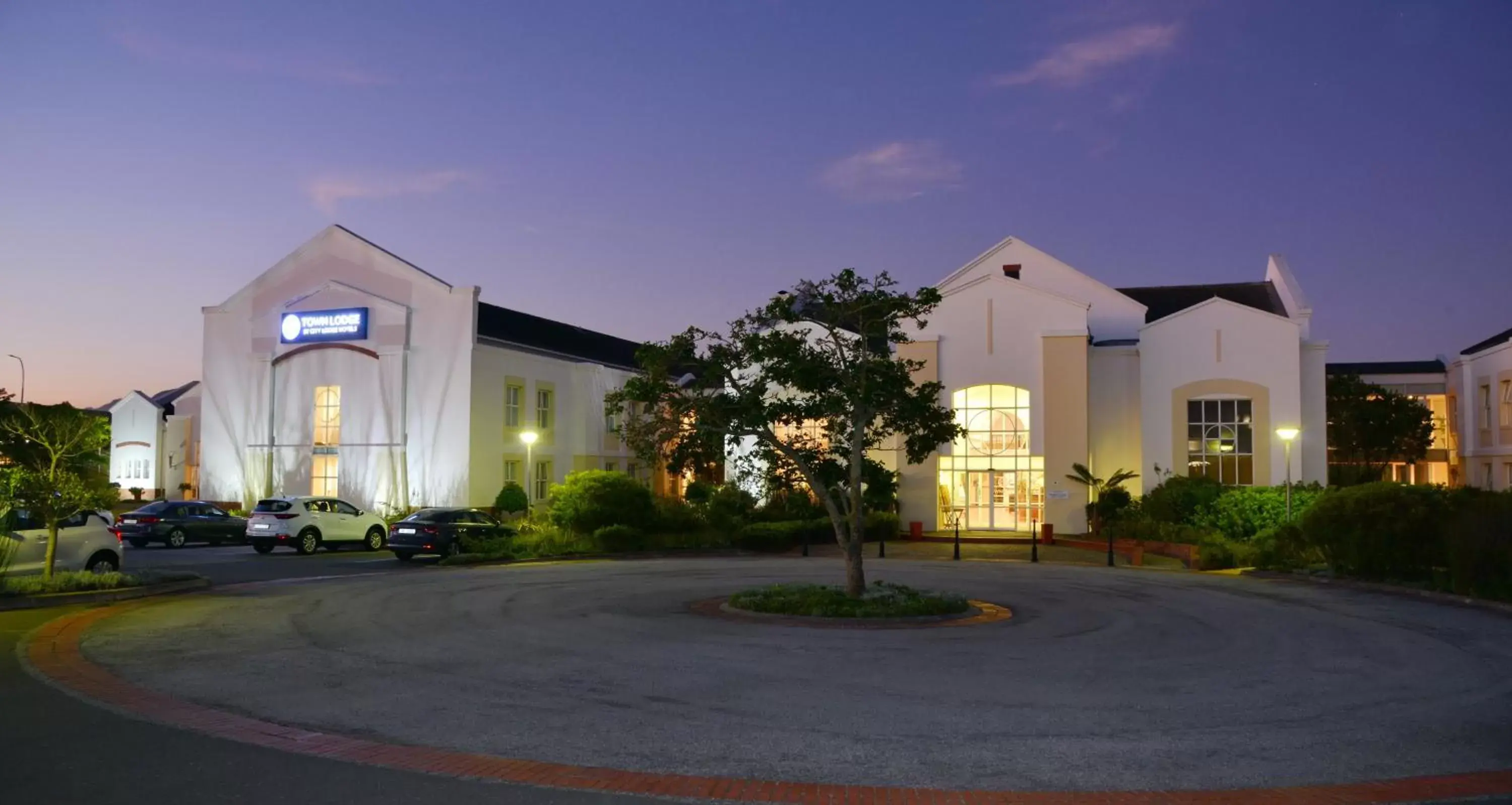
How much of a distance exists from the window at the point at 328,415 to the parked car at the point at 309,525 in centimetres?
948

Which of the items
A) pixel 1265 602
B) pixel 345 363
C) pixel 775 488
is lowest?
pixel 1265 602

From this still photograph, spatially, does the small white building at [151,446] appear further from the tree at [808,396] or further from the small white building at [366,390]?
the tree at [808,396]

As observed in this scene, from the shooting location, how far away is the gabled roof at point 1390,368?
2675 inches

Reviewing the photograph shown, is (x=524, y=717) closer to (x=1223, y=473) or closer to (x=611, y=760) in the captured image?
(x=611, y=760)

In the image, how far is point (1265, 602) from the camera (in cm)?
1788

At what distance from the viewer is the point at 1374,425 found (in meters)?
54.0

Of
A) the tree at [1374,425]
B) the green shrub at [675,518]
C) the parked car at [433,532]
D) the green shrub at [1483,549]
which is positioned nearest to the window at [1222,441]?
the green shrub at [675,518]

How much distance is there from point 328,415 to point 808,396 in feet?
92.9

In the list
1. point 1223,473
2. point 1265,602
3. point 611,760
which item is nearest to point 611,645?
point 611,760

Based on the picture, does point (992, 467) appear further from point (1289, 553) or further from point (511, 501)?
point (511, 501)

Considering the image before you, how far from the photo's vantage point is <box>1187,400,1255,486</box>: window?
36.8 m

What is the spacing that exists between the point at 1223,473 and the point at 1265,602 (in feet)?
66.6

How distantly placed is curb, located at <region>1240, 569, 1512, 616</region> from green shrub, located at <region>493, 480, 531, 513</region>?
22.9 meters

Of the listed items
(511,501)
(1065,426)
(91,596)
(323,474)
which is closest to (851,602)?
(91,596)
